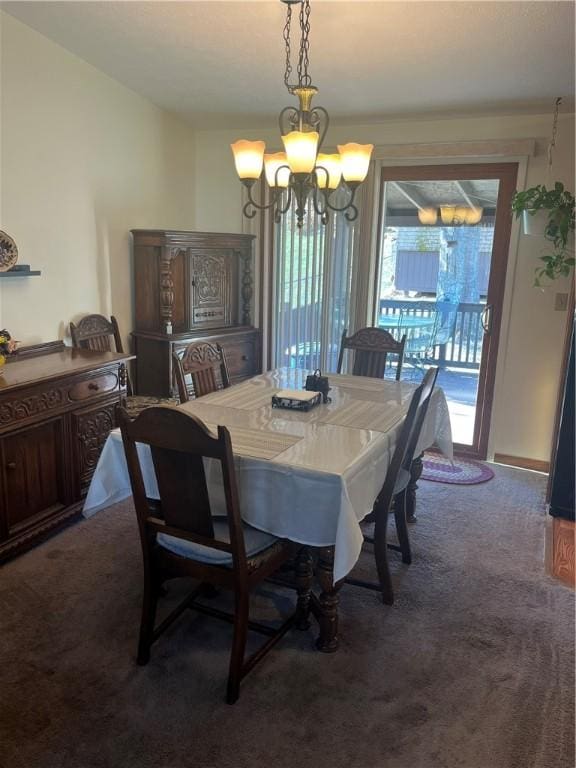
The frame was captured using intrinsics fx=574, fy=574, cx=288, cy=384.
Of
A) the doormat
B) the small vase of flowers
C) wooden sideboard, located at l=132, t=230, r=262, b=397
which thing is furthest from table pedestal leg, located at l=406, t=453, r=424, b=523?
the small vase of flowers

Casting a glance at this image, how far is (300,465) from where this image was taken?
2002 millimetres

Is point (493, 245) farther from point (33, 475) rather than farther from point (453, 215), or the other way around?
point (33, 475)

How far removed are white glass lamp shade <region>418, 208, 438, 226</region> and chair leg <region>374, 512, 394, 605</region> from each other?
2664 mm

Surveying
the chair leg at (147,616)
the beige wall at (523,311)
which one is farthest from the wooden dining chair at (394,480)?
the beige wall at (523,311)

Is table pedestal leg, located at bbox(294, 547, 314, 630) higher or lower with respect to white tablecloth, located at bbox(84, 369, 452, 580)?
lower

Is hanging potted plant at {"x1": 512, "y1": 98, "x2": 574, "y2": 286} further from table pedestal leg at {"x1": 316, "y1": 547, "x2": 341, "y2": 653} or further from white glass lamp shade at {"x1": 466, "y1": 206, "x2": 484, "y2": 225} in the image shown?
table pedestal leg at {"x1": 316, "y1": 547, "x2": 341, "y2": 653}

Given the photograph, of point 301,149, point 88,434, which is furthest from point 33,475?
point 301,149

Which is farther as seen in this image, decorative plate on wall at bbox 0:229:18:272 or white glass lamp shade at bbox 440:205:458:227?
white glass lamp shade at bbox 440:205:458:227

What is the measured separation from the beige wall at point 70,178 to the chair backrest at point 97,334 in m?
0.08

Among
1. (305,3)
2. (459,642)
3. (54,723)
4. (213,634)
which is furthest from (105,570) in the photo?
(305,3)

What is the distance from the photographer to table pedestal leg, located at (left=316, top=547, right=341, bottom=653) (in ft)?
6.95

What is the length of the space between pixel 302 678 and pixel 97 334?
2.62m

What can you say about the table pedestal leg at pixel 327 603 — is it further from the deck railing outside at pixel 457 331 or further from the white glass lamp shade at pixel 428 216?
the white glass lamp shade at pixel 428 216

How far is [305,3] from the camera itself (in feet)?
8.06
